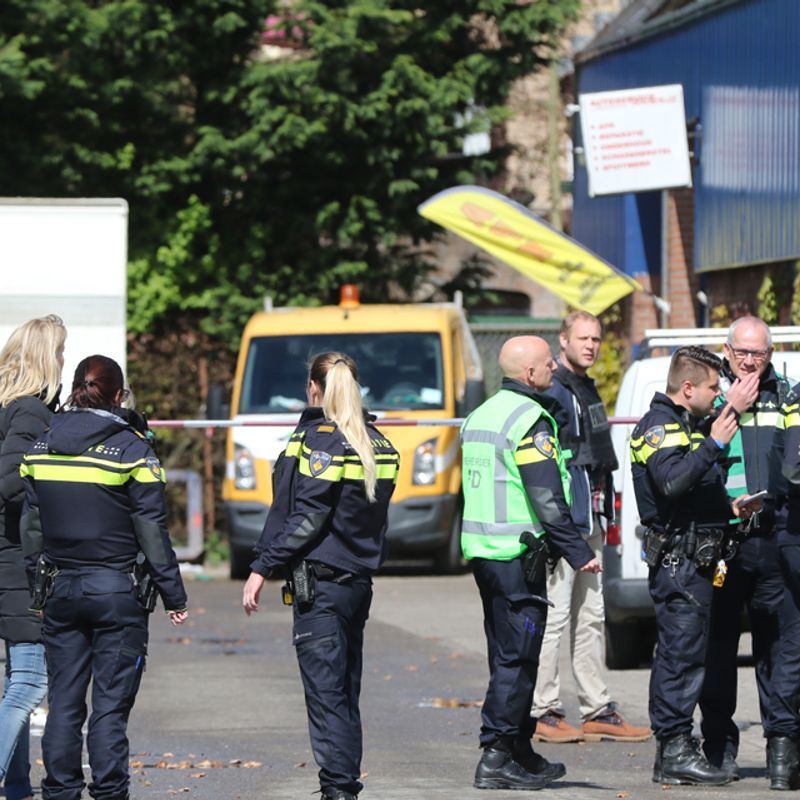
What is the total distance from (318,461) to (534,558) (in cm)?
128

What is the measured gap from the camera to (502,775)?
8.56 metres

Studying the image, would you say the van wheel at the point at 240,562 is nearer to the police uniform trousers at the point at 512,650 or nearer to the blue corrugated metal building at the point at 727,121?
the blue corrugated metal building at the point at 727,121

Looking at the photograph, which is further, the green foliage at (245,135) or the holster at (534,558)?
the green foliage at (245,135)

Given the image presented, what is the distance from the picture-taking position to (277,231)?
25.6 meters

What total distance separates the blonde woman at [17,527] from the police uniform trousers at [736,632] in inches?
113

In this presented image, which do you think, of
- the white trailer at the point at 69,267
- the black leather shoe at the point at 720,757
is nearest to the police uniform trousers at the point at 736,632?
the black leather shoe at the point at 720,757

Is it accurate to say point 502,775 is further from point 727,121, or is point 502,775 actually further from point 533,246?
point 727,121

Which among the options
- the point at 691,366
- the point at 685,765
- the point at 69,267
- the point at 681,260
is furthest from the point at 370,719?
the point at 681,260

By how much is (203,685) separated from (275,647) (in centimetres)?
242

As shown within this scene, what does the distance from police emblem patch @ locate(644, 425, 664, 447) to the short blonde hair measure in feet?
8.11

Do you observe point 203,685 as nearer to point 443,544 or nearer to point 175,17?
point 443,544

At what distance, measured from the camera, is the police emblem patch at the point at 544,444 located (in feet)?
28.2

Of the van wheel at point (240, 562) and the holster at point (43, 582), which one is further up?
the holster at point (43, 582)

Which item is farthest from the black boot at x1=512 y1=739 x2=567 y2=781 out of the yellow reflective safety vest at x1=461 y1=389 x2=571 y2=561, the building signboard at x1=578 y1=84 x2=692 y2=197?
the building signboard at x1=578 y1=84 x2=692 y2=197
